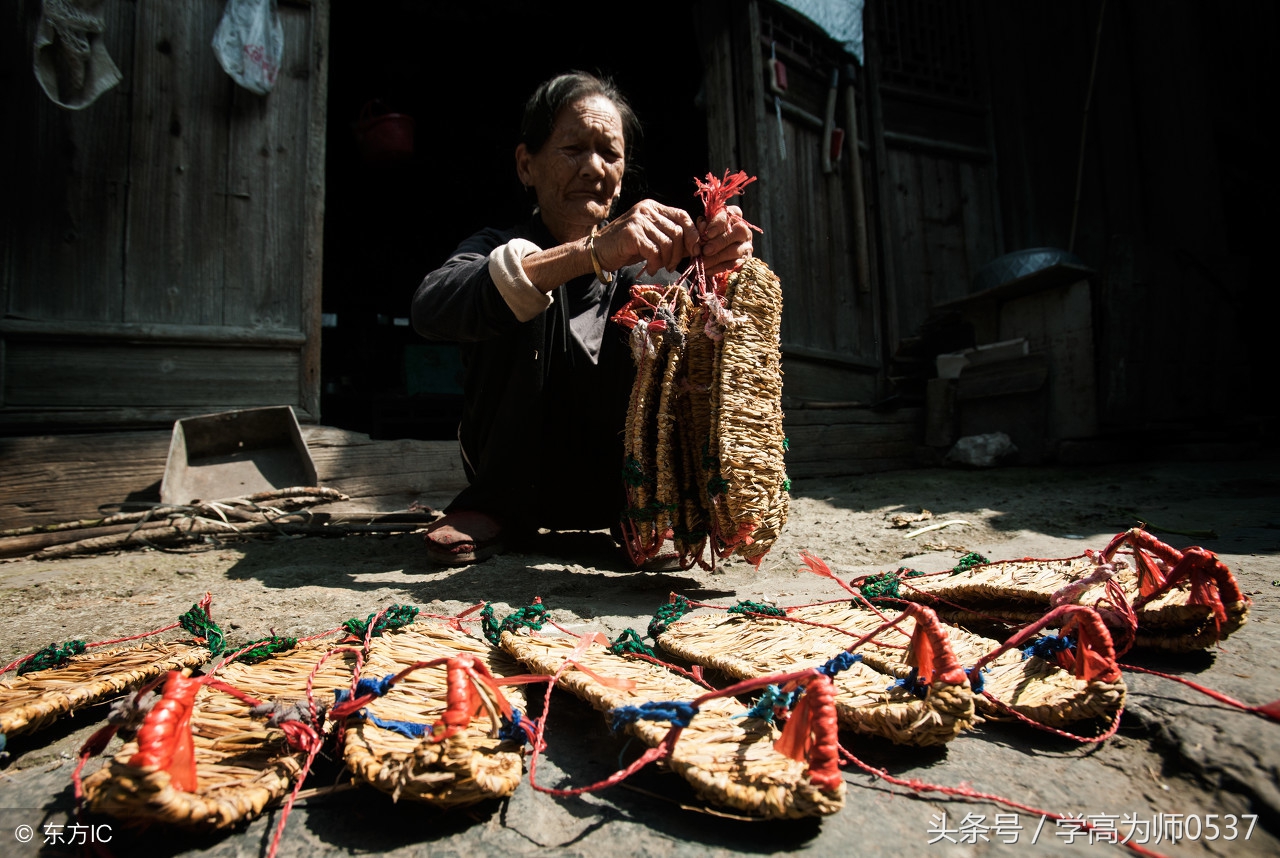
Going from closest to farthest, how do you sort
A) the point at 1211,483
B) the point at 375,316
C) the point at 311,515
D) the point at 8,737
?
the point at 8,737
the point at 311,515
the point at 1211,483
the point at 375,316

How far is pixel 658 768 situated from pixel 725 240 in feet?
4.18

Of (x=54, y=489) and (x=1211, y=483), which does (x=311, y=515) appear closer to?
(x=54, y=489)

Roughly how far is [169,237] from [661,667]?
3.56 metres

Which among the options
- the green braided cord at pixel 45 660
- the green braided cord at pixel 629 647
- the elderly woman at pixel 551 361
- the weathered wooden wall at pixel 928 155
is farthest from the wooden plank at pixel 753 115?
the green braided cord at pixel 45 660

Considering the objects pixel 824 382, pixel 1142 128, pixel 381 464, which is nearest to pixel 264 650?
pixel 381 464

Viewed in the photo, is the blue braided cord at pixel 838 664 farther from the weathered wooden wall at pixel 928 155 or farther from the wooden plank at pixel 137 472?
the weathered wooden wall at pixel 928 155

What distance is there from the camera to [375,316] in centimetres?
805

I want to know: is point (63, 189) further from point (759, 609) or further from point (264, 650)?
point (759, 609)

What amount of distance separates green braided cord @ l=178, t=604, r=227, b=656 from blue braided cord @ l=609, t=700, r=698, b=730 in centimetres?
85

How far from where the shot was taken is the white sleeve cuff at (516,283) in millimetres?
1718

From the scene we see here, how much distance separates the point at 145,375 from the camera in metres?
3.29

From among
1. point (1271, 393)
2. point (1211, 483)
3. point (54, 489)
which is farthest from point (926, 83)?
point (54, 489)

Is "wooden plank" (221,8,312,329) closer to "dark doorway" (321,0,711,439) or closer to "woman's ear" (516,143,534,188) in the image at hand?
"woman's ear" (516,143,534,188)

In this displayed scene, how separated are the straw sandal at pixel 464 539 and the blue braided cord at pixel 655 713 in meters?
1.24
